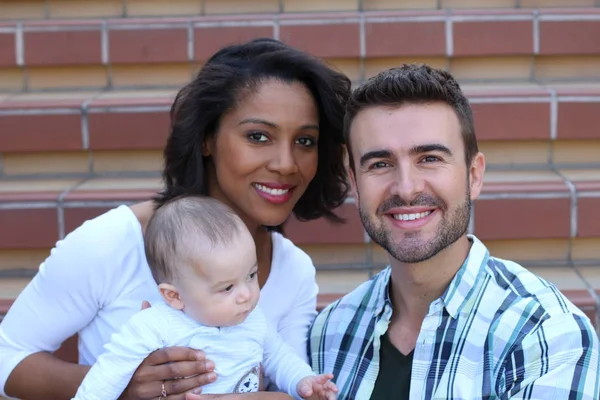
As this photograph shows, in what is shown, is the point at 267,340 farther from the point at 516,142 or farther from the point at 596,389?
the point at 516,142

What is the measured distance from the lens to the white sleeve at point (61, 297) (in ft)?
6.55

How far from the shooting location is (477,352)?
5.88 ft

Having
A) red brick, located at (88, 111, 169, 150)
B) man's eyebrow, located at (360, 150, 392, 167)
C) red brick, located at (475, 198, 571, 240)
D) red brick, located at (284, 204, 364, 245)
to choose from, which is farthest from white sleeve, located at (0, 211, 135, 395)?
red brick, located at (475, 198, 571, 240)

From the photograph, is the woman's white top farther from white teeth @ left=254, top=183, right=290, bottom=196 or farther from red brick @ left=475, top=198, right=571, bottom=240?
red brick @ left=475, top=198, right=571, bottom=240

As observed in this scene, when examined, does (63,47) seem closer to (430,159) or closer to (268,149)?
(268,149)

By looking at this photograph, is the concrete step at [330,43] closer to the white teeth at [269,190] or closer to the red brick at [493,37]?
the red brick at [493,37]

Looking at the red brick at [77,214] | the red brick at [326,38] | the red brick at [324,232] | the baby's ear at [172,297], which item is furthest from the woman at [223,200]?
the red brick at [326,38]

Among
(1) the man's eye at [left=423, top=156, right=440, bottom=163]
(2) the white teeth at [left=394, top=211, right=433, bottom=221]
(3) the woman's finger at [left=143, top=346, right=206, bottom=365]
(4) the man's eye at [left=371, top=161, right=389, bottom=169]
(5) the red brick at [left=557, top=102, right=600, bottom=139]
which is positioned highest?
(1) the man's eye at [left=423, top=156, right=440, bottom=163]

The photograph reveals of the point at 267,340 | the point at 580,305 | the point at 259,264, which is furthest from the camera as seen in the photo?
the point at 580,305

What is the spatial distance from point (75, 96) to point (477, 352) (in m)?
2.61

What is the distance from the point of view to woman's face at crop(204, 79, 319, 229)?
2.14m

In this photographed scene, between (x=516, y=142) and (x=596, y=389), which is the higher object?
(x=516, y=142)

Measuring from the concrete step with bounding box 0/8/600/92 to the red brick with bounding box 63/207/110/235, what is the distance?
899 millimetres

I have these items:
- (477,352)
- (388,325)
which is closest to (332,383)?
(388,325)
